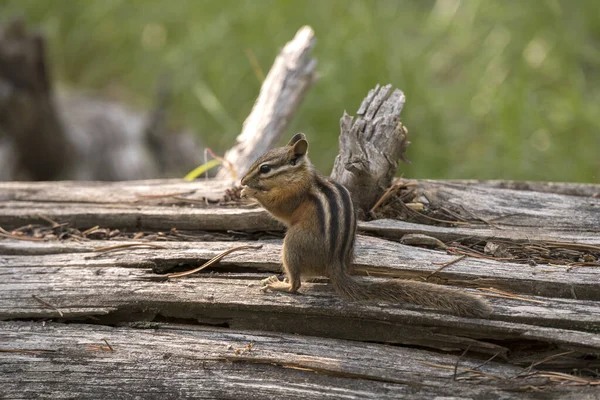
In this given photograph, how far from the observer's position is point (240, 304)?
9.54 feet

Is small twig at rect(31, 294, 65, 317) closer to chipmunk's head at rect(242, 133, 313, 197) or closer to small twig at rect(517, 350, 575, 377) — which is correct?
chipmunk's head at rect(242, 133, 313, 197)

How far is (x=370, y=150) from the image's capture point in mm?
3346

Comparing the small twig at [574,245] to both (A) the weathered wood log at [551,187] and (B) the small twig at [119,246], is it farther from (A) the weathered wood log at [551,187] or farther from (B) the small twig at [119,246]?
(B) the small twig at [119,246]

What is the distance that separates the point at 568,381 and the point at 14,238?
2.88 m

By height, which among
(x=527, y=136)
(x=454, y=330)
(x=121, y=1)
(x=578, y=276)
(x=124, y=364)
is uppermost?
(x=121, y=1)

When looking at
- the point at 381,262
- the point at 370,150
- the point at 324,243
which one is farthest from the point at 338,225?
the point at 370,150

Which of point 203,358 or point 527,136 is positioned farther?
point 527,136

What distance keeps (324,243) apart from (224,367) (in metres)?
0.65

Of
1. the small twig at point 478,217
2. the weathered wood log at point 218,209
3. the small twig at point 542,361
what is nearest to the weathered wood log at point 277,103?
the weathered wood log at point 218,209

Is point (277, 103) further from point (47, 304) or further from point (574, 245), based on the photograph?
point (574, 245)

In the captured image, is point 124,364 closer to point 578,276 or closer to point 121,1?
point 578,276

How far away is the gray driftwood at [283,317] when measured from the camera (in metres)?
2.57

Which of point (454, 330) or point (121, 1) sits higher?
point (121, 1)

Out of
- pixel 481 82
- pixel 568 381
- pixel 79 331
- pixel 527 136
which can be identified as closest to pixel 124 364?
pixel 79 331
